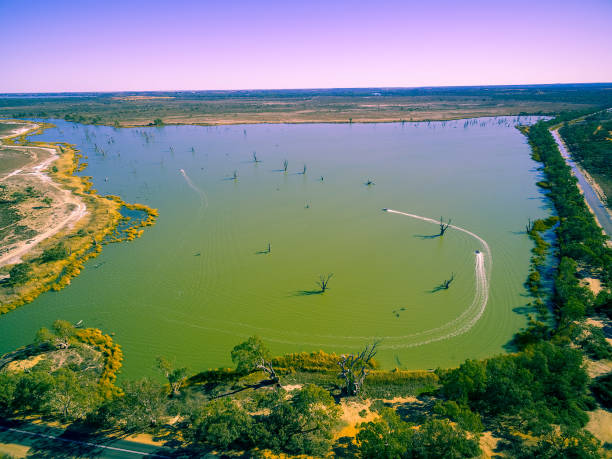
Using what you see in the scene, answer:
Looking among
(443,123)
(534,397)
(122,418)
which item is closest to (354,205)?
(534,397)

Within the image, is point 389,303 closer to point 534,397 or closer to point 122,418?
point 534,397

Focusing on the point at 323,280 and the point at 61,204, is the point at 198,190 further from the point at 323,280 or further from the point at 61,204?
the point at 323,280

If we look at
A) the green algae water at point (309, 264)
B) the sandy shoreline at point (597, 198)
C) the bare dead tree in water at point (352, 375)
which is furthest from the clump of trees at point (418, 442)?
the sandy shoreline at point (597, 198)

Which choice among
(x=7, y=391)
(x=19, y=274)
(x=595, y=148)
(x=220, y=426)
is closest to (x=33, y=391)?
(x=7, y=391)

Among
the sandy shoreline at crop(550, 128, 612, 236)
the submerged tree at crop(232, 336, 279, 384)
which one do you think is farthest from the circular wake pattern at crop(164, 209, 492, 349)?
the sandy shoreline at crop(550, 128, 612, 236)

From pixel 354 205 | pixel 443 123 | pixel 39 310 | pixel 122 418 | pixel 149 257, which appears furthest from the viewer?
pixel 443 123

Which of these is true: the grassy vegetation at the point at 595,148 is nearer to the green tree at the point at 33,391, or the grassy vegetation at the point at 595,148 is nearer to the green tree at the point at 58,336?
the green tree at the point at 33,391
